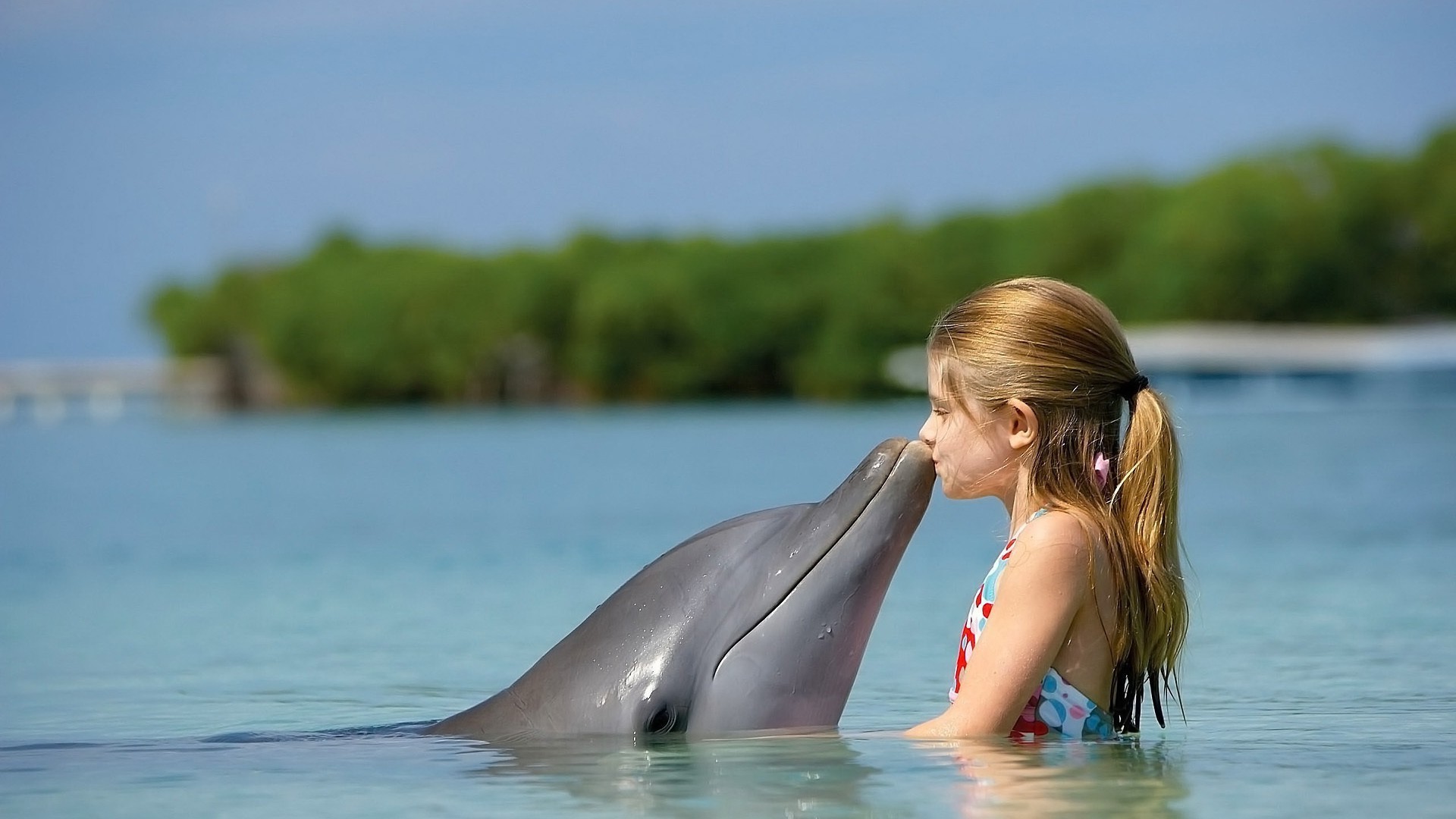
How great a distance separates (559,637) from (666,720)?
5.47 m

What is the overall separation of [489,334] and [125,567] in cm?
8626

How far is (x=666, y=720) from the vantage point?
4934 millimetres

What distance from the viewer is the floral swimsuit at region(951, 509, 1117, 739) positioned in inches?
194

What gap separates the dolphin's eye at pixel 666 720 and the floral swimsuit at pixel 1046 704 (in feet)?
2.20

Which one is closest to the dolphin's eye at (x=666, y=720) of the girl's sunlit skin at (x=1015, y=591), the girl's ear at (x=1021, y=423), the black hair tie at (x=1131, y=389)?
the girl's sunlit skin at (x=1015, y=591)

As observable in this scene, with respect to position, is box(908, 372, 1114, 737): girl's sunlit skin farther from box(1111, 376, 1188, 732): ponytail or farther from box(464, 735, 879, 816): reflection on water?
box(464, 735, 879, 816): reflection on water

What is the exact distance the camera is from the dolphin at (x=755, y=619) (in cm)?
481

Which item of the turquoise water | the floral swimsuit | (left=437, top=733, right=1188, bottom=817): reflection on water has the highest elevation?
the floral swimsuit

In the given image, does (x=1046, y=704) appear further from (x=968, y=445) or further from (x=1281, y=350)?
(x=1281, y=350)

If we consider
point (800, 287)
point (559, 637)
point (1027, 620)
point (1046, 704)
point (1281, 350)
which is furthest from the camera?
point (800, 287)

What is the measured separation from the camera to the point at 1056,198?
3499 inches

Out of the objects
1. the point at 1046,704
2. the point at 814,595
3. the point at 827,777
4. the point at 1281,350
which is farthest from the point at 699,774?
the point at 1281,350

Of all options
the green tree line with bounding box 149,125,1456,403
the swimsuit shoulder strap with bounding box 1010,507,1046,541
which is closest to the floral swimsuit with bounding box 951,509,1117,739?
the swimsuit shoulder strap with bounding box 1010,507,1046,541

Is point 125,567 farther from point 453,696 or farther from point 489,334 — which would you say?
point 489,334
